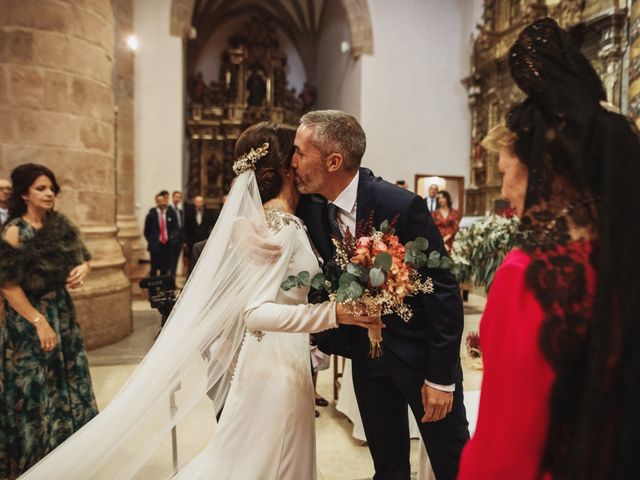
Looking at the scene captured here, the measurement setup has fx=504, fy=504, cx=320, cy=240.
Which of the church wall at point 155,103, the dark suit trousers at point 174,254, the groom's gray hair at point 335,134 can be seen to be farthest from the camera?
the church wall at point 155,103

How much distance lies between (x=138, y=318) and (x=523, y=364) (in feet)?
23.5

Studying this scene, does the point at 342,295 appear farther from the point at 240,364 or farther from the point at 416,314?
the point at 240,364

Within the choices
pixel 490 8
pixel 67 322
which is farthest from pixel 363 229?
pixel 490 8

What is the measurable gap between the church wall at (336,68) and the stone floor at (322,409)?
7098 mm

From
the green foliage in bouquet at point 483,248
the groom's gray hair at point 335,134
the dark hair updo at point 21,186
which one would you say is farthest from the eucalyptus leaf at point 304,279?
the green foliage in bouquet at point 483,248

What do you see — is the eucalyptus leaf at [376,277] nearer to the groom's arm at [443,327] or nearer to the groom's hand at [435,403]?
the groom's arm at [443,327]

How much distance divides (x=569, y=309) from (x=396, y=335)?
107 cm

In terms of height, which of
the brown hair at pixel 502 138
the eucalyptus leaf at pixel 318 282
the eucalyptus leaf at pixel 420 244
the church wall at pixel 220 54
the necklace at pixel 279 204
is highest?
the church wall at pixel 220 54

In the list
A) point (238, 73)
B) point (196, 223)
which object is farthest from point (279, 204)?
A: point (238, 73)

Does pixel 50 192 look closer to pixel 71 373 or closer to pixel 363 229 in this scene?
pixel 71 373

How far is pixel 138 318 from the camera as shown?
736 cm

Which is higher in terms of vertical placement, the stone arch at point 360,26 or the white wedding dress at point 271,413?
the stone arch at point 360,26

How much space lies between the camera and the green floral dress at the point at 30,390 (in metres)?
2.92

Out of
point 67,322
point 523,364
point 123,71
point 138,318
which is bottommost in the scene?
point 138,318
